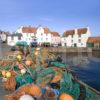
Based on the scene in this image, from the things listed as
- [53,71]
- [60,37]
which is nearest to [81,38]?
[60,37]

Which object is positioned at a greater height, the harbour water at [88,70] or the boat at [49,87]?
the boat at [49,87]

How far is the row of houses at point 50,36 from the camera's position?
3827 inches

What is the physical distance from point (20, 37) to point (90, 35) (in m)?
25.4

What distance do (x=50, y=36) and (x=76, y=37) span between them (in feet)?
33.0

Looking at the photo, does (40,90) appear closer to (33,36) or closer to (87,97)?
(87,97)

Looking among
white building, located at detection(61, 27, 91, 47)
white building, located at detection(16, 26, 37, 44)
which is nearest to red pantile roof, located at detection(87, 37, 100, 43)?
white building, located at detection(61, 27, 91, 47)

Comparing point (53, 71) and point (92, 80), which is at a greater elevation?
point (53, 71)

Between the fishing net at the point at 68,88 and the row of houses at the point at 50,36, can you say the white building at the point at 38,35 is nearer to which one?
the row of houses at the point at 50,36

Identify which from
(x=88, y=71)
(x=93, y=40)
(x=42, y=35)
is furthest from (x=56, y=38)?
(x=88, y=71)

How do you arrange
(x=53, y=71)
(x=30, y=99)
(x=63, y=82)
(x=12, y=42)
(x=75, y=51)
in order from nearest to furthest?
(x=30, y=99), (x=63, y=82), (x=53, y=71), (x=75, y=51), (x=12, y=42)

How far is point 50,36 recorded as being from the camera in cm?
10281

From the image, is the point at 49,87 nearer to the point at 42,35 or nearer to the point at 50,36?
the point at 42,35

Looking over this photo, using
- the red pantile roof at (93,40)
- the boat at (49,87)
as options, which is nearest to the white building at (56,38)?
the red pantile roof at (93,40)

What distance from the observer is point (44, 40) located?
336 feet
